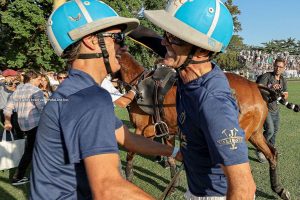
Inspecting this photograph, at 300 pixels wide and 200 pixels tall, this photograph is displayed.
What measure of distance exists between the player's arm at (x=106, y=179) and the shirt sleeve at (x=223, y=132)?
490 mm

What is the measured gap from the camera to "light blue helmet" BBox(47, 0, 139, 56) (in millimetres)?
1935

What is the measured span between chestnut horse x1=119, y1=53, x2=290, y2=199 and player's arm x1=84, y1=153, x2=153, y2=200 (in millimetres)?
4548

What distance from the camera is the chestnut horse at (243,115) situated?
5.73 metres

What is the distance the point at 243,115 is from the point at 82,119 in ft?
15.3

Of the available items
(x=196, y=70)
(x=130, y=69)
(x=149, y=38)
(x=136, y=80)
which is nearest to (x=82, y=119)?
(x=196, y=70)

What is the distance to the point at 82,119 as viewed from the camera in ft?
5.31

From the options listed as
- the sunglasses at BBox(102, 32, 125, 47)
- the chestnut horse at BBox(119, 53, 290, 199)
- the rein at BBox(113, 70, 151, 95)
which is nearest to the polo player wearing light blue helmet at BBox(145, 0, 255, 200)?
the sunglasses at BBox(102, 32, 125, 47)

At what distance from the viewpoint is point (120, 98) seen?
585cm

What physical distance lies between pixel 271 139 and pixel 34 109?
17.1 ft

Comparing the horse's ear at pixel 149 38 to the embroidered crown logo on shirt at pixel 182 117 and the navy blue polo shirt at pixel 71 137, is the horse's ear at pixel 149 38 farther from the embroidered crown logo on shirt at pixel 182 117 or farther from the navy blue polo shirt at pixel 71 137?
the navy blue polo shirt at pixel 71 137

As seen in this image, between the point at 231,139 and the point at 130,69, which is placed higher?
the point at 231,139

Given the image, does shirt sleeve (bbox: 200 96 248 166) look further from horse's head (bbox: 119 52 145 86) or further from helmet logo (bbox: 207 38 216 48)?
horse's head (bbox: 119 52 145 86)

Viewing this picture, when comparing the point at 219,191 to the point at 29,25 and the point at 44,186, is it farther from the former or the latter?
the point at 29,25

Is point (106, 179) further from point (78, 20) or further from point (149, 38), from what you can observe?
point (149, 38)
